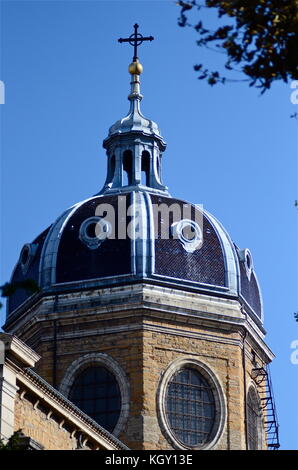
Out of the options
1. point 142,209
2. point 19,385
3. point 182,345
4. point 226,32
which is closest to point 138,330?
point 182,345

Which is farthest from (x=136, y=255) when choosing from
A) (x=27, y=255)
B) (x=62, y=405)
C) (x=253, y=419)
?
(x=62, y=405)

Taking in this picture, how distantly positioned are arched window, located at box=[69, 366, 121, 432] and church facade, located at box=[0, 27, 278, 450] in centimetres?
4

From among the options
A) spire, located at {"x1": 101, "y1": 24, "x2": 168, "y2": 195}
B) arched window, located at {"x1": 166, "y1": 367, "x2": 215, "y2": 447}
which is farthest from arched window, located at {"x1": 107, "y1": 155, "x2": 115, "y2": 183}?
arched window, located at {"x1": 166, "y1": 367, "x2": 215, "y2": 447}

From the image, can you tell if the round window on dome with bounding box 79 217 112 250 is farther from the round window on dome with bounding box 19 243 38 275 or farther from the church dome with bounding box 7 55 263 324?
the round window on dome with bounding box 19 243 38 275

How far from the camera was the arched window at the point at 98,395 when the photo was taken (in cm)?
3578

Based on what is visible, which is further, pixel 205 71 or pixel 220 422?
pixel 220 422

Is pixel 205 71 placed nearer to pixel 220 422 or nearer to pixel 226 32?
pixel 226 32

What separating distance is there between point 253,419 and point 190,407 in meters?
2.32

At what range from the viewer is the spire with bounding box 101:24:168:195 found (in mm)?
40344

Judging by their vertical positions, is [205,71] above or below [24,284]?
above

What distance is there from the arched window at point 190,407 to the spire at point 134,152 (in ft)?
20.0

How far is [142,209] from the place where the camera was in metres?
37.8
